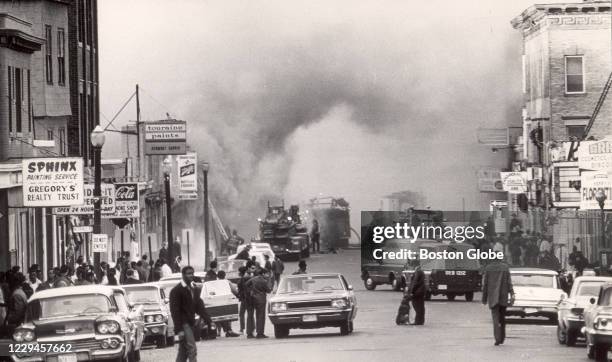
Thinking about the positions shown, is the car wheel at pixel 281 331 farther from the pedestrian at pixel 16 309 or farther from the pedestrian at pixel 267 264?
the pedestrian at pixel 267 264

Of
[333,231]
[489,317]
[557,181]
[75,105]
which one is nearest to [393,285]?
[557,181]

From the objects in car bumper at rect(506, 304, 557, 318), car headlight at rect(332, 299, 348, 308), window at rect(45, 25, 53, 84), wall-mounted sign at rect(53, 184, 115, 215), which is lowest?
car bumper at rect(506, 304, 557, 318)

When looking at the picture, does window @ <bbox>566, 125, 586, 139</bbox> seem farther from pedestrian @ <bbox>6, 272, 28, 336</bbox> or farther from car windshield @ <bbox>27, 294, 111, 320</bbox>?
car windshield @ <bbox>27, 294, 111, 320</bbox>

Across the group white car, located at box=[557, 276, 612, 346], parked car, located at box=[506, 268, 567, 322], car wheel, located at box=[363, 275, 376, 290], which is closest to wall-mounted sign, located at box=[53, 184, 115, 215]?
parked car, located at box=[506, 268, 567, 322]

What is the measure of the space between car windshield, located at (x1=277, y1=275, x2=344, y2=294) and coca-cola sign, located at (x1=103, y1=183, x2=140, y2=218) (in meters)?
14.8

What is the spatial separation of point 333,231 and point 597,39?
2898 centimetres

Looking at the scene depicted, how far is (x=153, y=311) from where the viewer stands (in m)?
32.7

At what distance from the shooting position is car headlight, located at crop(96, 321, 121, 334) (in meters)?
24.6

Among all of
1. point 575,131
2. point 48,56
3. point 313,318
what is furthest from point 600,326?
point 575,131

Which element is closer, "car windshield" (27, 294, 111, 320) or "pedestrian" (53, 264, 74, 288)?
"car windshield" (27, 294, 111, 320)

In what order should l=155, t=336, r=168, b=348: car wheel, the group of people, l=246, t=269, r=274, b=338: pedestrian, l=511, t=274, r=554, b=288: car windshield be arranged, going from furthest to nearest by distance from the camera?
l=511, t=274, r=554, b=288: car windshield < l=246, t=269, r=274, b=338: pedestrian < l=155, t=336, r=168, b=348: car wheel < the group of people

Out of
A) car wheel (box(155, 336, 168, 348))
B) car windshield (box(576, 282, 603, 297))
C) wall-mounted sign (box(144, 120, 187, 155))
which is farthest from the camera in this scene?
wall-mounted sign (box(144, 120, 187, 155))

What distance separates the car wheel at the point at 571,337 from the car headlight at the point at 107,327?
30.4 feet

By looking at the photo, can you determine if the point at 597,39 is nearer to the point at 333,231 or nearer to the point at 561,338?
the point at 333,231
